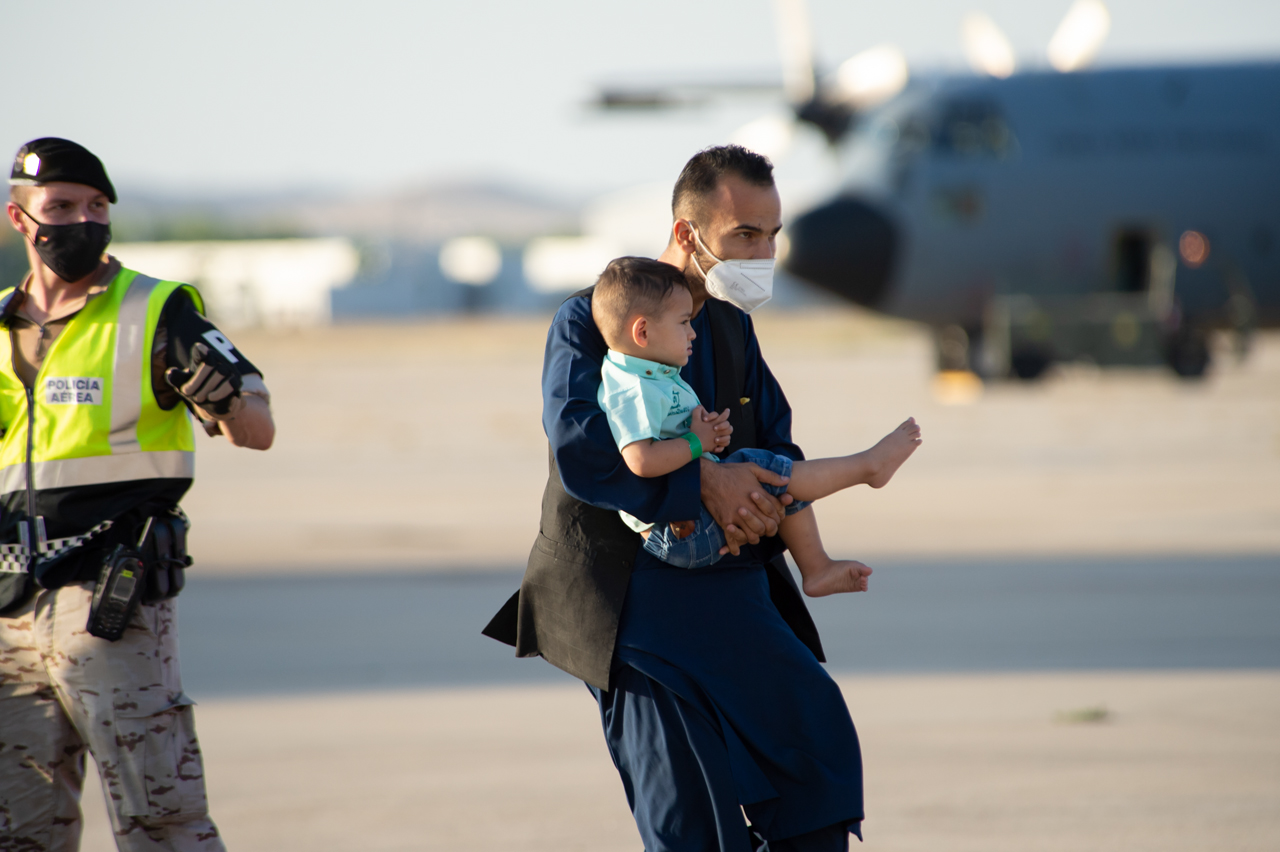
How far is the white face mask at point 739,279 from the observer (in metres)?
2.87

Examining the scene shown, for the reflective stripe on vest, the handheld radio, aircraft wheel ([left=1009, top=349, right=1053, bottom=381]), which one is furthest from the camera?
aircraft wheel ([left=1009, top=349, right=1053, bottom=381])

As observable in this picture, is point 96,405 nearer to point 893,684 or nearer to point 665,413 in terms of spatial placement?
point 665,413

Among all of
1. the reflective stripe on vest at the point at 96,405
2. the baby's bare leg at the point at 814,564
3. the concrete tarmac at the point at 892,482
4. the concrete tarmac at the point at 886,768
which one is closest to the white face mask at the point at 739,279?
the baby's bare leg at the point at 814,564

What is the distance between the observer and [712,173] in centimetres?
287

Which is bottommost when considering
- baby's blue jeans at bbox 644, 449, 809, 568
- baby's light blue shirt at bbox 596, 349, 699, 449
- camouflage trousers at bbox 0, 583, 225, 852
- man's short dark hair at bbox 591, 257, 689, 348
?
camouflage trousers at bbox 0, 583, 225, 852

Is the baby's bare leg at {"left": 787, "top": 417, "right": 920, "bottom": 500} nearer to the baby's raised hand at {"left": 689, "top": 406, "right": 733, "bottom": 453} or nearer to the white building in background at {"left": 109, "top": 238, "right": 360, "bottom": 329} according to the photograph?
the baby's raised hand at {"left": 689, "top": 406, "right": 733, "bottom": 453}

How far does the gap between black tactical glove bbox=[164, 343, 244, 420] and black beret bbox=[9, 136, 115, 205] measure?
464mm

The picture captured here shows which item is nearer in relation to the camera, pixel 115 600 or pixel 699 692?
pixel 699 692

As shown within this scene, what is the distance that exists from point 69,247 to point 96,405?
0.38 meters

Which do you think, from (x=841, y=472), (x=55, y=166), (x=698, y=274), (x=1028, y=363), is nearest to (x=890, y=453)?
(x=841, y=472)

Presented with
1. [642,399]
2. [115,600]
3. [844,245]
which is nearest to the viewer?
[642,399]

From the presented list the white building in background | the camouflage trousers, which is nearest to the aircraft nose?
the camouflage trousers

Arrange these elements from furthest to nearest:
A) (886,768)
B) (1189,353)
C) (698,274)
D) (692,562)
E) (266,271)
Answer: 1. (266,271)
2. (1189,353)
3. (886,768)
4. (698,274)
5. (692,562)

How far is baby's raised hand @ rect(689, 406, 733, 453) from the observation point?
2.74 m
